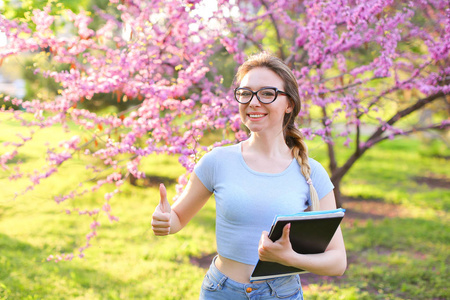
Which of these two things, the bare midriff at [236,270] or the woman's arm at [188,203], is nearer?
the bare midriff at [236,270]

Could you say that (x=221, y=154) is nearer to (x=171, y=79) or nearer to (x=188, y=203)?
(x=188, y=203)

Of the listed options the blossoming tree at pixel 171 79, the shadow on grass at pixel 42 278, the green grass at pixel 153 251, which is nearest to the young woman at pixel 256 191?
the green grass at pixel 153 251

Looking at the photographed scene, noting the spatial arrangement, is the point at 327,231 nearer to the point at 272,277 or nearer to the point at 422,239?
the point at 272,277

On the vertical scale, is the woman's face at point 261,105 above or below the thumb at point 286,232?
above

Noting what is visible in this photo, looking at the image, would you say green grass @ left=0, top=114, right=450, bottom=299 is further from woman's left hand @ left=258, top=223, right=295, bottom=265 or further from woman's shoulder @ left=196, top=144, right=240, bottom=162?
woman's left hand @ left=258, top=223, right=295, bottom=265

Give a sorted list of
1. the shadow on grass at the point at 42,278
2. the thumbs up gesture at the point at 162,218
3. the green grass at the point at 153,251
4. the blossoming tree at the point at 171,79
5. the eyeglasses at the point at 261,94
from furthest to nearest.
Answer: the green grass at the point at 153,251, the shadow on grass at the point at 42,278, the blossoming tree at the point at 171,79, the eyeglasses at the point at 261,94, the thumbs up gesture at the point at 162,218

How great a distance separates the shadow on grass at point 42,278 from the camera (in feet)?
15.1

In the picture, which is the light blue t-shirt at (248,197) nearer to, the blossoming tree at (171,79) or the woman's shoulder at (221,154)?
the woman's shoulder at (221,154)

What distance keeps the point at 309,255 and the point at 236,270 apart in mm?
341

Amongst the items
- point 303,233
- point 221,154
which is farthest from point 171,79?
point 303,233

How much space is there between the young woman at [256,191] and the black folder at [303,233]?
49mm

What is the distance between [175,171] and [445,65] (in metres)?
8.71

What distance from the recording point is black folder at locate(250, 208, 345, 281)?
161 centimetres

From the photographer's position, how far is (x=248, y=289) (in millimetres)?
1885
